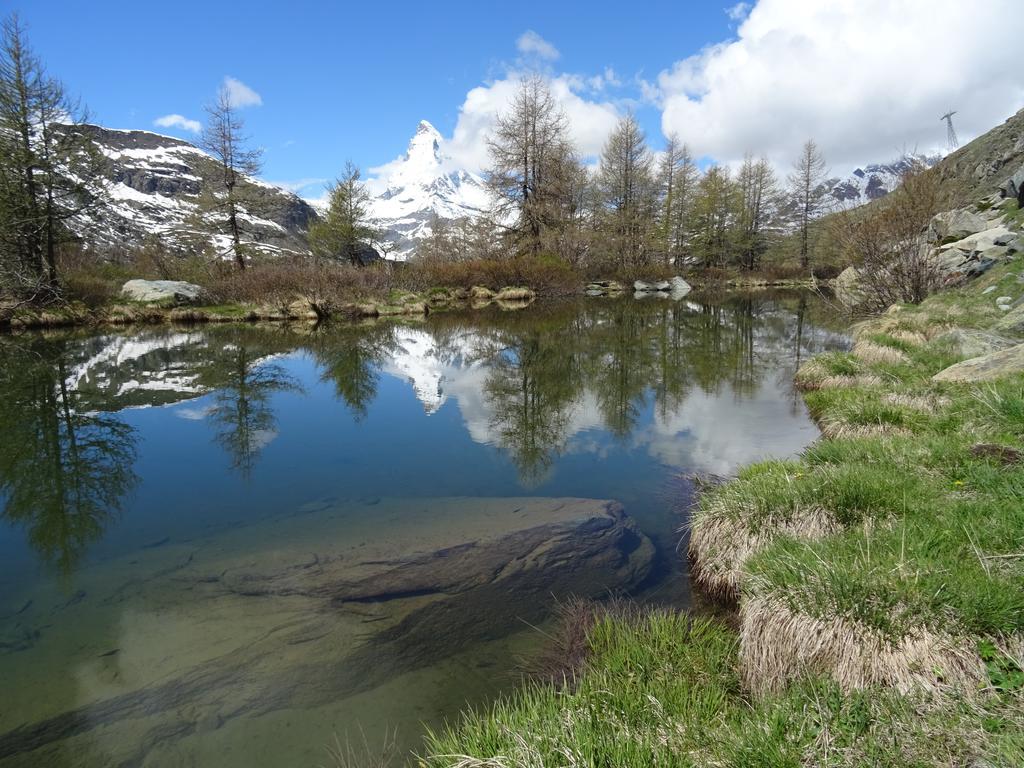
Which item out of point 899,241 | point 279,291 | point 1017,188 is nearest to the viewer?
point 899,241

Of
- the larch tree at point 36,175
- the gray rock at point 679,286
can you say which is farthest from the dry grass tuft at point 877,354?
the gray rock at point 679,286

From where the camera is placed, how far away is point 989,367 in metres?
6.12

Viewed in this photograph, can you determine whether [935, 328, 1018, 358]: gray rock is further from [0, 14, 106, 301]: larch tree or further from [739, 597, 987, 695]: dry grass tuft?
[0, 14, 106, 301]: larch tree

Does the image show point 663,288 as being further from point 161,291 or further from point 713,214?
point 161,291

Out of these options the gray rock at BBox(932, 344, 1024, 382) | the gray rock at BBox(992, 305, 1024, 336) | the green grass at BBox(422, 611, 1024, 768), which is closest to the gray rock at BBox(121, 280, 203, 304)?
the green grass at BBox(422, 611, 1024, 768)

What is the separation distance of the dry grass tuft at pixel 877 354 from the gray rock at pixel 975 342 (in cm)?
70

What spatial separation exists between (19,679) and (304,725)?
1.78 metres

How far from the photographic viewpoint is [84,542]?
4.81m

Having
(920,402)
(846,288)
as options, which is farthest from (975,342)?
(846,288)

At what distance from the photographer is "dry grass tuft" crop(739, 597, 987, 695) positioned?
7.02 ft

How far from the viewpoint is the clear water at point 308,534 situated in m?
2.92

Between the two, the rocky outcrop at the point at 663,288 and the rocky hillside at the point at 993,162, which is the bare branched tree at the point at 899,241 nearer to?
the rocky hillside at the point at 993,162

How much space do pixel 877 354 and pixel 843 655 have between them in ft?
29.2

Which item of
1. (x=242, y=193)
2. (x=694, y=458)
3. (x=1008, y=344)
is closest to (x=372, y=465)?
(x=694, y=458)
